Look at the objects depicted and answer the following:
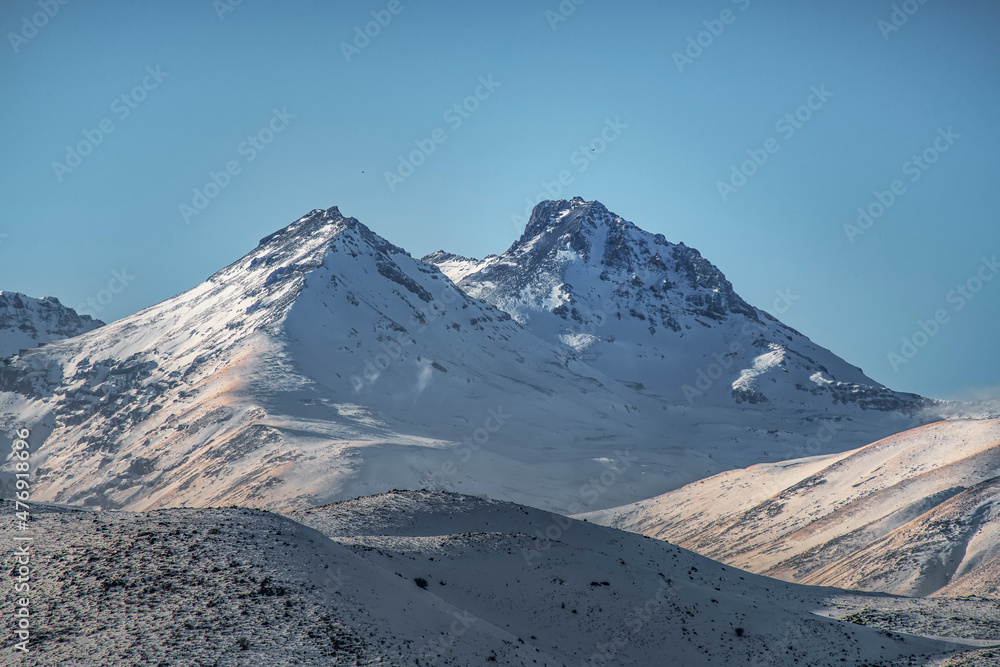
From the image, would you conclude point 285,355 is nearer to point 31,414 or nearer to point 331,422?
point 331,422

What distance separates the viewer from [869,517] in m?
85.8

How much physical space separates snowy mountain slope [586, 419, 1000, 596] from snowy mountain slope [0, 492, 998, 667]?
22641mm

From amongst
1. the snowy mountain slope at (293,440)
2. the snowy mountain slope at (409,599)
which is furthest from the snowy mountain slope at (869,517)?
the snowy mountain slope at (293,440)

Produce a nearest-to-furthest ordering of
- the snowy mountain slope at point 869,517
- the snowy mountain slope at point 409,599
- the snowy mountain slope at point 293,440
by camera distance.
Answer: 1. the snowy mountain slope at point 409,599
2. the snowy mountain slope at point 869,517
3. the snowy mountain slope at point 293,440

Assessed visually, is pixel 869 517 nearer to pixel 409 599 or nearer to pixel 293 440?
pixel 409 599

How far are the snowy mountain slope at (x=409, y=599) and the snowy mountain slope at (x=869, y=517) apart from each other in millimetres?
22641

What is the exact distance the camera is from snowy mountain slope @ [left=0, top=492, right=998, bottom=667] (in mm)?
27594

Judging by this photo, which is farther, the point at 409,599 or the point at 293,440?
the point at 293,440

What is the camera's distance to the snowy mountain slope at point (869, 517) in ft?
232

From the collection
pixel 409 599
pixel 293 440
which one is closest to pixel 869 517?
pixel 409 599

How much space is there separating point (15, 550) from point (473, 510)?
29.8m

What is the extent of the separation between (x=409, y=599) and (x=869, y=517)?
226 ft

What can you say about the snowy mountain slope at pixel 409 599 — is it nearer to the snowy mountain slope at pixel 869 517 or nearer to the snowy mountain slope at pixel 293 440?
the snowy mountain slope at pixel 869 517

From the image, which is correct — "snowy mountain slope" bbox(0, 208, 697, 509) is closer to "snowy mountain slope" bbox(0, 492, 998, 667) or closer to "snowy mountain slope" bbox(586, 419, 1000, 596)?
"snowy mountain slope" bbox(586, 419, 1000, 596)
